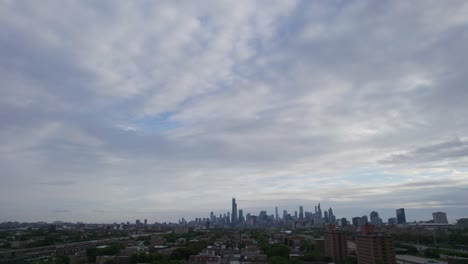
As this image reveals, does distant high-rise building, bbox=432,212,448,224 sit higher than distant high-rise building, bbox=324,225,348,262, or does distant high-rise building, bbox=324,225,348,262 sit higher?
distant high-rise building, bbox=432,212,448,224

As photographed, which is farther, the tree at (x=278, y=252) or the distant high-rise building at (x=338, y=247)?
the distant high-rise building at (x=338, y=247)

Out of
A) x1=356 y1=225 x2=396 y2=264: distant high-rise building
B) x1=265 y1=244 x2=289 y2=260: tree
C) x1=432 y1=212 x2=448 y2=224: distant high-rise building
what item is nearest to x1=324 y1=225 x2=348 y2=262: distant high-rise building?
x1=265 y1=244 x2=289 y2=260: tree

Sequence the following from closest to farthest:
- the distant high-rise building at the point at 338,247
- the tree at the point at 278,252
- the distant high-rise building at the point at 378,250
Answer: the distant high-rise building at the point at 378,250
the tree at the point at 278,252
the distant high-rise building at the point at 338,247

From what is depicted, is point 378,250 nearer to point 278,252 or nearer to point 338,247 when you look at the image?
point 338,247

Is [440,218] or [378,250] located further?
[440,218]

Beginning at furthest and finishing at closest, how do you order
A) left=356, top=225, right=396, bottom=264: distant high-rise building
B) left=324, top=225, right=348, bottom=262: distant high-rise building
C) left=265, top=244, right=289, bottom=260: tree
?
1. left=324, top=225, right=348, bottom=262: distant high-rise building
2. left=265, top=244, right=289, bottom=260: tree
3. left=356, top=225, right=396, bottom=264: distant high-rise building

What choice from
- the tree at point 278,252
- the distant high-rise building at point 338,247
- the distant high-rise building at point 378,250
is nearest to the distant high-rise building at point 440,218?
the distant high-rise building at point 338,247

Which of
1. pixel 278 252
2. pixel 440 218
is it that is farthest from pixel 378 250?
pixel 440 218

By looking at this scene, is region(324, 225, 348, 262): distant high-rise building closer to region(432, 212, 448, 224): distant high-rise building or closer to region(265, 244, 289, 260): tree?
region(265, 244, 289, 260): tree

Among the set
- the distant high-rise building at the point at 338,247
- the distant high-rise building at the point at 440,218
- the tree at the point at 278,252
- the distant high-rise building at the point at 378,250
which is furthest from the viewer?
the distant high-rise building at the point at 440,218

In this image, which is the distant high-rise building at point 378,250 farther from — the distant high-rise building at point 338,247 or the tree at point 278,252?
the tree at point 278,252

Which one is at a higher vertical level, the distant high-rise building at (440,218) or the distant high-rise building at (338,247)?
the distant high-rise building at (440,218)
